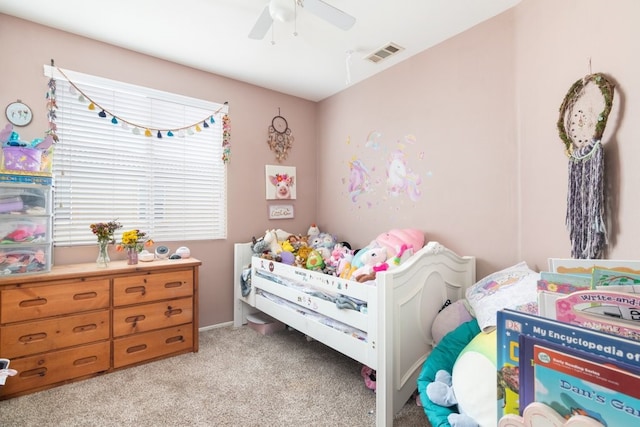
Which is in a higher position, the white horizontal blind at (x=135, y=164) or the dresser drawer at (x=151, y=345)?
the white horizontal blind at (x=135, y=164)

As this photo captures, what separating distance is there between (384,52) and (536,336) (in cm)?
249

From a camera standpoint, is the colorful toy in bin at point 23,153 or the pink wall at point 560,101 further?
the colorful toy in bin at point 23,153

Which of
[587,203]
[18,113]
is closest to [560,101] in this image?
[587,203]

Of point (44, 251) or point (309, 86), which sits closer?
point (44, 251)

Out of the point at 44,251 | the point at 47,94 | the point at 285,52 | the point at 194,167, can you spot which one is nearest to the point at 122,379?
the point at 44,251

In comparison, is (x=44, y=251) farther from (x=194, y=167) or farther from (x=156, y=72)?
(x=156, y=72)

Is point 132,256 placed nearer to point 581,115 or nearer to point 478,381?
point 478,381

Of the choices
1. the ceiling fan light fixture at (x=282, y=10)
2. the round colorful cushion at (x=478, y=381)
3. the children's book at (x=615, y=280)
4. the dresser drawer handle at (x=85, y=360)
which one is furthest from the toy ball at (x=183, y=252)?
the children's book at (x=615, y=280)

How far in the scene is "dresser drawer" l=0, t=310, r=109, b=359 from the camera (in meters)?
1.92

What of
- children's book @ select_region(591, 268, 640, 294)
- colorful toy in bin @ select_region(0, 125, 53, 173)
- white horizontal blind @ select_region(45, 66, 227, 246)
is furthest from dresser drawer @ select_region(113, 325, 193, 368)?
children's book @ select_region(591, 268, 640, 294)

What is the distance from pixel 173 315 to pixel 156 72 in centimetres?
206

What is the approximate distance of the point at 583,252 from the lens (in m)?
1.61

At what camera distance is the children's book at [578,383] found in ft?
1.78

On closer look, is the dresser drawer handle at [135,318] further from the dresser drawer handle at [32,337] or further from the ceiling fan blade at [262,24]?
the ceiling fan blade at [262,24]
